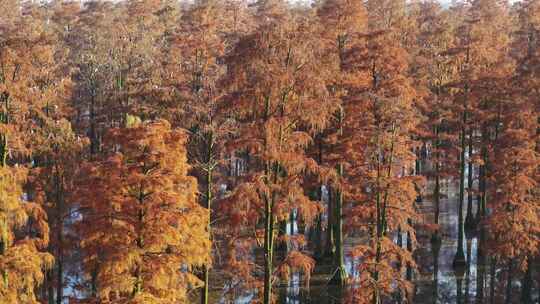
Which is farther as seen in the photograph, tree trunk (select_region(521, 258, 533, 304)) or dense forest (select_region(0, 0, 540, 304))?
tree trunk (select_region(521, 258, 533, 304))

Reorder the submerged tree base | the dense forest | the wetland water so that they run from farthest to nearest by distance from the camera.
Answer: the submerged tree base → the wetland water → the dense forest

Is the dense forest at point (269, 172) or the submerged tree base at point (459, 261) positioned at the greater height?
the dense forest at point (269, 172)

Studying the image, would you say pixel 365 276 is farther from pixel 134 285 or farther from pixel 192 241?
pixel 134 285

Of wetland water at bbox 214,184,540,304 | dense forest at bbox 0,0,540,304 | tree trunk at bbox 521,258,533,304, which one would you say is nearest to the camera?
dense forest at bbox 0,0,540,304

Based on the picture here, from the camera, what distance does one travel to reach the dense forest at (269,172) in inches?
693

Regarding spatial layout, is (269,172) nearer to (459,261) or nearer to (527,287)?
(527,287)

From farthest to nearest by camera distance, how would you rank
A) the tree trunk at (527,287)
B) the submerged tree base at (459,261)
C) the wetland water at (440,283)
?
the submerged tree base at (459,261), the wetland water at (440,283), the tree trunk at (527,287)

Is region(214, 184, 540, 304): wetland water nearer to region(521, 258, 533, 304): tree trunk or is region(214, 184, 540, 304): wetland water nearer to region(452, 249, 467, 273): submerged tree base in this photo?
region(452, 249, 467, 273): submerged tree base

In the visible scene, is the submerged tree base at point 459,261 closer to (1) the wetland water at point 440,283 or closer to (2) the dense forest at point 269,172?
(1) the wetland water at point 440,283

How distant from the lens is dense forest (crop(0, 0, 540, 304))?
17.6 meters

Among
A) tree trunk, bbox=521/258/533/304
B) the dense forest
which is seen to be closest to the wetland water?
the dense forest

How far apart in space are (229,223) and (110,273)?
18.0 ft

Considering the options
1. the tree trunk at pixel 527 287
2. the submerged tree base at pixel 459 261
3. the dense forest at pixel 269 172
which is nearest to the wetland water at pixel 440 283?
the dense forest at pixel 269 172

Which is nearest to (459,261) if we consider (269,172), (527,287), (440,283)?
(440,283)
